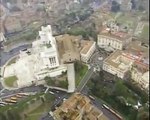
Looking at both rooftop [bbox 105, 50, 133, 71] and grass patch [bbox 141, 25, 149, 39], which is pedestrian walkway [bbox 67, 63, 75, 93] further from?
grass patch [bbox 141, 25, 149, 39]

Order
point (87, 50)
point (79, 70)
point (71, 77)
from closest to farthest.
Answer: point (71, 77)
point (79, 70)
point (87, 50)

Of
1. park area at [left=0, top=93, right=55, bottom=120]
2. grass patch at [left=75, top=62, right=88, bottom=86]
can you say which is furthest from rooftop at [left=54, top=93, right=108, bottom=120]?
grass patch at [left=75, top=62, right=88, bottom=86]

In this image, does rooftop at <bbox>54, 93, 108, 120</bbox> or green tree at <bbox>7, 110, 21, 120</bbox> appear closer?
rooftop at <bbox>54, 93, 108, 120</bbox>

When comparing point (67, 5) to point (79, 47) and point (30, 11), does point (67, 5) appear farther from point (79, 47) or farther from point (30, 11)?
point (79, 47)

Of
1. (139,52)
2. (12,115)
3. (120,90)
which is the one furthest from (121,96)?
(12,115)

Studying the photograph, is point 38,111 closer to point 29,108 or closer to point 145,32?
point 29,108

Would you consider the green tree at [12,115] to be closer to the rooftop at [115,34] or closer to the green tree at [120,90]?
the green tree at [120,90]

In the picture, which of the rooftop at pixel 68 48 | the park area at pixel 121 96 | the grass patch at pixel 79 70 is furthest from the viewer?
the rooftop at pixel 68 48

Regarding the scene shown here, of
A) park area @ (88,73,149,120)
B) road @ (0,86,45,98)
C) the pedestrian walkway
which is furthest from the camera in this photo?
road @ (0,86,45,98)

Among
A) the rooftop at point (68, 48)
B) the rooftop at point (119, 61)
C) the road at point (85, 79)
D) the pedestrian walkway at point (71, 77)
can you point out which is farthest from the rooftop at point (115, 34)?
the pedestrian walkway at point (71, 77)

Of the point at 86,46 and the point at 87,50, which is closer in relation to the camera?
the point at 87,50

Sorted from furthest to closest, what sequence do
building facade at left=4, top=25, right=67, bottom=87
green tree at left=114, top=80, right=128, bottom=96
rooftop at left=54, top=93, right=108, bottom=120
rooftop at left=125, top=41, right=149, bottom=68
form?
building facade at left=4, top=25, right=67, bottom=87, rooftop at left=125, top=41, right=149, bottom=68, green tree at left=114, top=80, right=128, bottom=96, rooftop at left=54, top=93, right=108, bottom=120

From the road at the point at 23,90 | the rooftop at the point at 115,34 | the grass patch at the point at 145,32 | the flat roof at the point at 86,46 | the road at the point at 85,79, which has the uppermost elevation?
the rooftop at the point at 115,34
